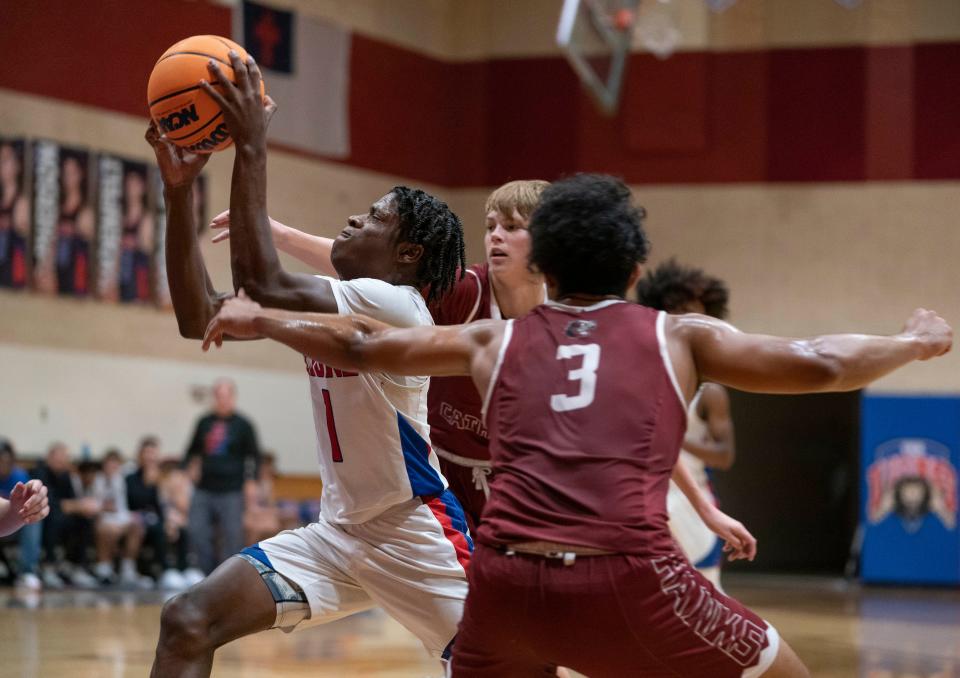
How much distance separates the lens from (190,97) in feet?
13.5

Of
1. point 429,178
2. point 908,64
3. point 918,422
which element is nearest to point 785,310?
point 918,422

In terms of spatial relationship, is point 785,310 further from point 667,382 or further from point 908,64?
point 667,382

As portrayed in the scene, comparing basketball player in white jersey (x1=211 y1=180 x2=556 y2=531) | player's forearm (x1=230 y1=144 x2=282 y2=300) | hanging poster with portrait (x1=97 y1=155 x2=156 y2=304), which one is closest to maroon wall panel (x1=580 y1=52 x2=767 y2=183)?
hanging poster with portrait (x1=97 y1=155 x2=156 y2=304)

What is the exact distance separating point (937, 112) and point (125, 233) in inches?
409

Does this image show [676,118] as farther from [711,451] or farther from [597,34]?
[711,451]

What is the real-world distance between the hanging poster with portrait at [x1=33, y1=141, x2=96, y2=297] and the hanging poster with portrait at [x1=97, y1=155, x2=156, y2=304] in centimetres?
14

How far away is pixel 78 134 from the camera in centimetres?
1477

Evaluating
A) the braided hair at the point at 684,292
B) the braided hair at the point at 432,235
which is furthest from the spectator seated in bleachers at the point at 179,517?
the braided hair at the point at 432,235

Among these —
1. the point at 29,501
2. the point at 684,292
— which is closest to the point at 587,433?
the point at 29,501

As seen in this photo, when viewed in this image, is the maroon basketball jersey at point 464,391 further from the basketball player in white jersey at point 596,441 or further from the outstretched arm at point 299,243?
the basketball player in white jersey at point 596,441

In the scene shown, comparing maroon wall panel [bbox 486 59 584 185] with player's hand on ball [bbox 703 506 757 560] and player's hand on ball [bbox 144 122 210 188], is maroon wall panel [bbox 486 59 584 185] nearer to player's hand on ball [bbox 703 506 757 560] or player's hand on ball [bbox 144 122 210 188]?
player's hand on ball [bbox 703 506 757 560]

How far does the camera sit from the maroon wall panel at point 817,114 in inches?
696

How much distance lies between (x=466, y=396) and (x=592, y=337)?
1992 mm

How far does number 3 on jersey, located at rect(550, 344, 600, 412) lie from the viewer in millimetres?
3125
